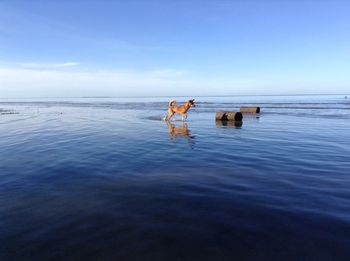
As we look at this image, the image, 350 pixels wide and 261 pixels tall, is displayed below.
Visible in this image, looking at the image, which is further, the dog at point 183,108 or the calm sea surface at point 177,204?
the dog at point 183,108

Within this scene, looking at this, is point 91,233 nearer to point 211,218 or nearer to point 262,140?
point 211,218

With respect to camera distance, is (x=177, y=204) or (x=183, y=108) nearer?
(x=177, y=204)

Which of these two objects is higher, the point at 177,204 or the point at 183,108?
the point at 183,108

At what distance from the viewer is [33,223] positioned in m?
4.43

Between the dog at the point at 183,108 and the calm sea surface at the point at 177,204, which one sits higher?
the dog at the point at 183,108

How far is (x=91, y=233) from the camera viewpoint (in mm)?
4090

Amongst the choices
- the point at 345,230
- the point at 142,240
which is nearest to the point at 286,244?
the point at 345,230

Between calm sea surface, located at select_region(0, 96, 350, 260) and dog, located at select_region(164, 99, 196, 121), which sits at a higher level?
dog, located at select_region(164, 99, 196, 121)

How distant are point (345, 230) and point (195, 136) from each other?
9.51m

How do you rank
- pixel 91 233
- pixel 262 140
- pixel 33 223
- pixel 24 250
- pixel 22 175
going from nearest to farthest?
pixel 24 250
pixel 91 233
pixel 33 223
pixel 22 175
pixel 262 140

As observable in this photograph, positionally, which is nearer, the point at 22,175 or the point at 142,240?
the point at 142,240

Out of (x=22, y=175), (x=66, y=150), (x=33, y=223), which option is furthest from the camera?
(x=66, y=150)

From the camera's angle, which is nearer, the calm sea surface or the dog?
the calm sea surface

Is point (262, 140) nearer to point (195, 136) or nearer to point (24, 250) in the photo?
point (195, 136)
